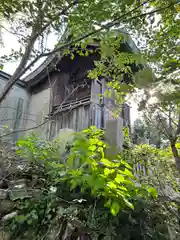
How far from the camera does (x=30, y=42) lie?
1.39m

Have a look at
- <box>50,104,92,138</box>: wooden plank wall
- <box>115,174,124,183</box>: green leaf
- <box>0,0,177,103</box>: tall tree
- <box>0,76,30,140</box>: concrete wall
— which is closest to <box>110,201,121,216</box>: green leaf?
<box>115,174,124,183</box>: green leaf

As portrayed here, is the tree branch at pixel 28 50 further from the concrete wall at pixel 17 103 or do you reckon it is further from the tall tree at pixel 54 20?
the concrete wall at pixel 17 103

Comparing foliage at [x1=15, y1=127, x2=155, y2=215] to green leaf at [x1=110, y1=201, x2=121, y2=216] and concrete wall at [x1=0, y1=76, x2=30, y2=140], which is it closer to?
green leaf at [x1=110, y1=201, x2=121, y2=216]

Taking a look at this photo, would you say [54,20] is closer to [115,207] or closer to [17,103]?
[115,207]

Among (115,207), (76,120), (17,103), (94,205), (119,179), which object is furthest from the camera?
(17,103)

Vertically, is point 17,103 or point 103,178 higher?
point 17,103

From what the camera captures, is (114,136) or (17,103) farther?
(17,103)

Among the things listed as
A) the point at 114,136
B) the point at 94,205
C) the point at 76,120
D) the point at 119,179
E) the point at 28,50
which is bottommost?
the point at 94,205

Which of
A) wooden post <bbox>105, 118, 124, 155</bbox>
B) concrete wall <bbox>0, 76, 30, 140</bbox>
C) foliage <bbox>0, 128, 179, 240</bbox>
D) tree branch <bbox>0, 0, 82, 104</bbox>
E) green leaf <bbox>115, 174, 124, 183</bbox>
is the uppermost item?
concrete wall <bbox>0, 76, 30, 140</bbox>

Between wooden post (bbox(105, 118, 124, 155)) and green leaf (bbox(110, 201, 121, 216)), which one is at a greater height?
wooden post (bbox(105, 118, 124, 155))

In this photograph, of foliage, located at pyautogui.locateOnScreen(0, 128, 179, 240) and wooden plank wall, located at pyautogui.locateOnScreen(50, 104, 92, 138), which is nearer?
foliage, located at pyautogui.locateOnScreen(0, 128, 179, 240)

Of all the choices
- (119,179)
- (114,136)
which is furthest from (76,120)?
(119,179)

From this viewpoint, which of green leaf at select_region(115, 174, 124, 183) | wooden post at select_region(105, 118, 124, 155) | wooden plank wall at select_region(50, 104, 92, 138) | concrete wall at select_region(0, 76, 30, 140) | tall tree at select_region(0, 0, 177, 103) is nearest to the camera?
tall tree at select_region(0, 0, 177, 103)

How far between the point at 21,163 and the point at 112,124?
1.37m
